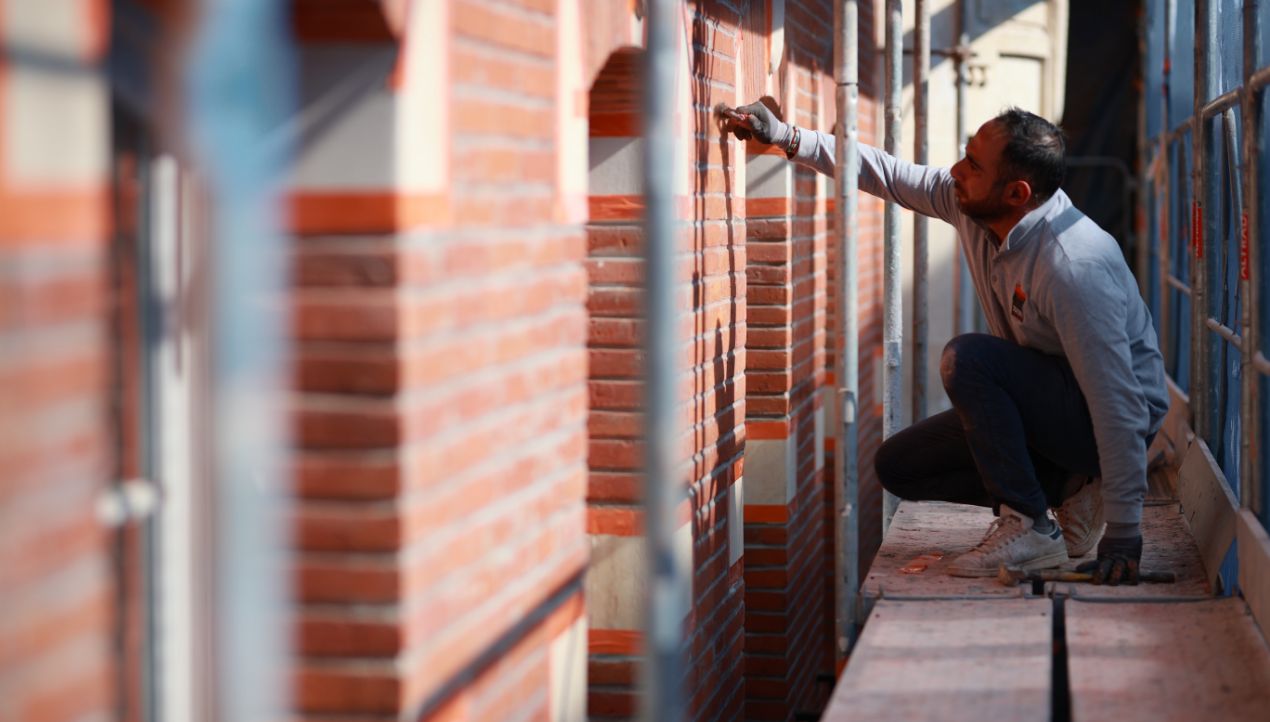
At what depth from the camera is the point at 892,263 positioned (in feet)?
19.4

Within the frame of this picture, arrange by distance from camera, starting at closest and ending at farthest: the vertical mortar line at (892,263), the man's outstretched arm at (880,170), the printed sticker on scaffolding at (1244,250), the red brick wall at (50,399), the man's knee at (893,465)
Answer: the red brick wall at (50,399) < the printed sticker on scaffolding at (1244,250) < the man's outstretched arm at (880,170) < the man's knee at (893,465) < the vertical mortar line at (892,263)

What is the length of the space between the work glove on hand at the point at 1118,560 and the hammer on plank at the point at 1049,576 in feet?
0.13

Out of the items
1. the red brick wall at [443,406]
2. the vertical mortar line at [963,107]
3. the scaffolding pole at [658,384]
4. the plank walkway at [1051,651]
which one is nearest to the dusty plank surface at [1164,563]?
the plank walkway at [1051,651]

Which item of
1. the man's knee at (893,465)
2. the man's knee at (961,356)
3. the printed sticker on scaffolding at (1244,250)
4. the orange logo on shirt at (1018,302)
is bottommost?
the man's knee at (893,465)

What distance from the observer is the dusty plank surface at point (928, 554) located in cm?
447

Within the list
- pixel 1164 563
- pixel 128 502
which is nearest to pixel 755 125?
pixel 1164 563

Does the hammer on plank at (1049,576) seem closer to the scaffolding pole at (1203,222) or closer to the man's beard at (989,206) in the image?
the man's beard at (989,206)

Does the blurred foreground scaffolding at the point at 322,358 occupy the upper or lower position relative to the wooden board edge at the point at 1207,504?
upper

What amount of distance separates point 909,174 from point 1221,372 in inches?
52.4

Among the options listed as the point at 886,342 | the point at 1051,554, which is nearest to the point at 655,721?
the point at 1051,554

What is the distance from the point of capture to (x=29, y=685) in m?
1.73

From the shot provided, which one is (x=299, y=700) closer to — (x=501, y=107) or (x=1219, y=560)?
(x=501, y=107)

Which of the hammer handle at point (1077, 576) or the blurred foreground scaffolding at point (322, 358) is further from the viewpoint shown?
the hammer handle at point (1077, 576)

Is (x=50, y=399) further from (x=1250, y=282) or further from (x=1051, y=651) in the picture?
(x=1250, y=282)
